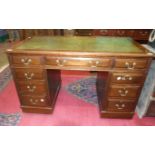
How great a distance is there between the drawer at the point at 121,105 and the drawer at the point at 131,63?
46 cm

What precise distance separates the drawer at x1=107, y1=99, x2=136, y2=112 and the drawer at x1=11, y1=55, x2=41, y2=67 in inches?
38.4

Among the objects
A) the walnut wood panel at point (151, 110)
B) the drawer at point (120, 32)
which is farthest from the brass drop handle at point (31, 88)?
the drawer at point (120, 32)

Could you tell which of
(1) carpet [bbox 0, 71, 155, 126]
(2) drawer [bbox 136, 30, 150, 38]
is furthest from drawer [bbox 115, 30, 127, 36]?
(1) carpet [bbox 0, 71, 155, 126]

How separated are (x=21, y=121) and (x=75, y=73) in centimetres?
155

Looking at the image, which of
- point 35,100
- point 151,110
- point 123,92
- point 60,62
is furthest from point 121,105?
point 35,100

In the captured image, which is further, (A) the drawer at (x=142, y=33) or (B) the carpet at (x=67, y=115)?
(A) the drawer at (x=142, y=33)

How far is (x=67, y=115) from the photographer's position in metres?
1.94

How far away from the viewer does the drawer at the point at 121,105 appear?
1.69m

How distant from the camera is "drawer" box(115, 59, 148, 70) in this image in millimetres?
1404

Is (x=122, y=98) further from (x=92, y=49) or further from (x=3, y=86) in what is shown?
(x=3, y=86)

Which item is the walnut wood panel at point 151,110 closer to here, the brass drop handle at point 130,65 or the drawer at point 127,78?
the drawer at point 127,78

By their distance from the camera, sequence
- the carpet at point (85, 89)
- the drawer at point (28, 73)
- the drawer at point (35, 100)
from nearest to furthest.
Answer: the drawer at point (28, 73) → the drawer at point (35, 100) → the carpet at point (85, 89)

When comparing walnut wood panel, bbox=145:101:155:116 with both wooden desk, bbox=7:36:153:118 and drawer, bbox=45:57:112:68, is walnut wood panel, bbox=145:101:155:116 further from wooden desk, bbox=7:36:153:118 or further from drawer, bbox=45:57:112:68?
drawer, bbox=45:57:112:68

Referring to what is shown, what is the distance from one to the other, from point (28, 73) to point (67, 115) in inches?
31.4
